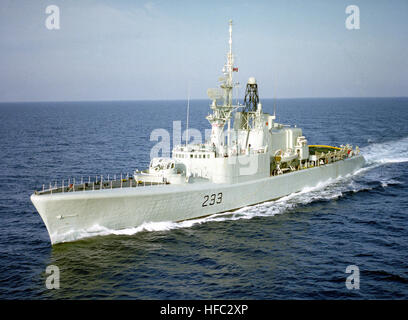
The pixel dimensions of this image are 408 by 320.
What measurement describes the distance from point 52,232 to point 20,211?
7395mm

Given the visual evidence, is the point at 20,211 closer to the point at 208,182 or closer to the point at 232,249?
the point at 208,182

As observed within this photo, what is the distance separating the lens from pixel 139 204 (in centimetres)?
2344

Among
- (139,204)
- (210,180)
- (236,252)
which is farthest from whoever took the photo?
(210,180)

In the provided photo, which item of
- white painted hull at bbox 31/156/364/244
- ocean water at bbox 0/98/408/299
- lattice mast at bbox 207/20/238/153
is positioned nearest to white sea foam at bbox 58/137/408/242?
ocean water at bbox 0/98/408/299

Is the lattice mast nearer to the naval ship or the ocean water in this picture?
the naval ship

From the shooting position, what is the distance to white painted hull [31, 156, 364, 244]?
21.3 meters

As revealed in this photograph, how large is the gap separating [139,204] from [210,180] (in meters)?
5.95

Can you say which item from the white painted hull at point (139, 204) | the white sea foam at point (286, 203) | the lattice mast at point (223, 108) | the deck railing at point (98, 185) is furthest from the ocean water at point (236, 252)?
the lattice mast at point (223, 108)

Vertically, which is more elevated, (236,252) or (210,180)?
(210,180)

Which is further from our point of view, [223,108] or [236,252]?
[223,108]

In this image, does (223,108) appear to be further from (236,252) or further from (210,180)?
(236,252)

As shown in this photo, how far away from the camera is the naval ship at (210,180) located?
2195cm

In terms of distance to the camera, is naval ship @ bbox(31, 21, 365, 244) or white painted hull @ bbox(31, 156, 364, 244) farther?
naval ship @ bbox(31, 21, 365, 244)

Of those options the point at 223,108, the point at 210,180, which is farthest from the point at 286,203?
the point at 223,108
